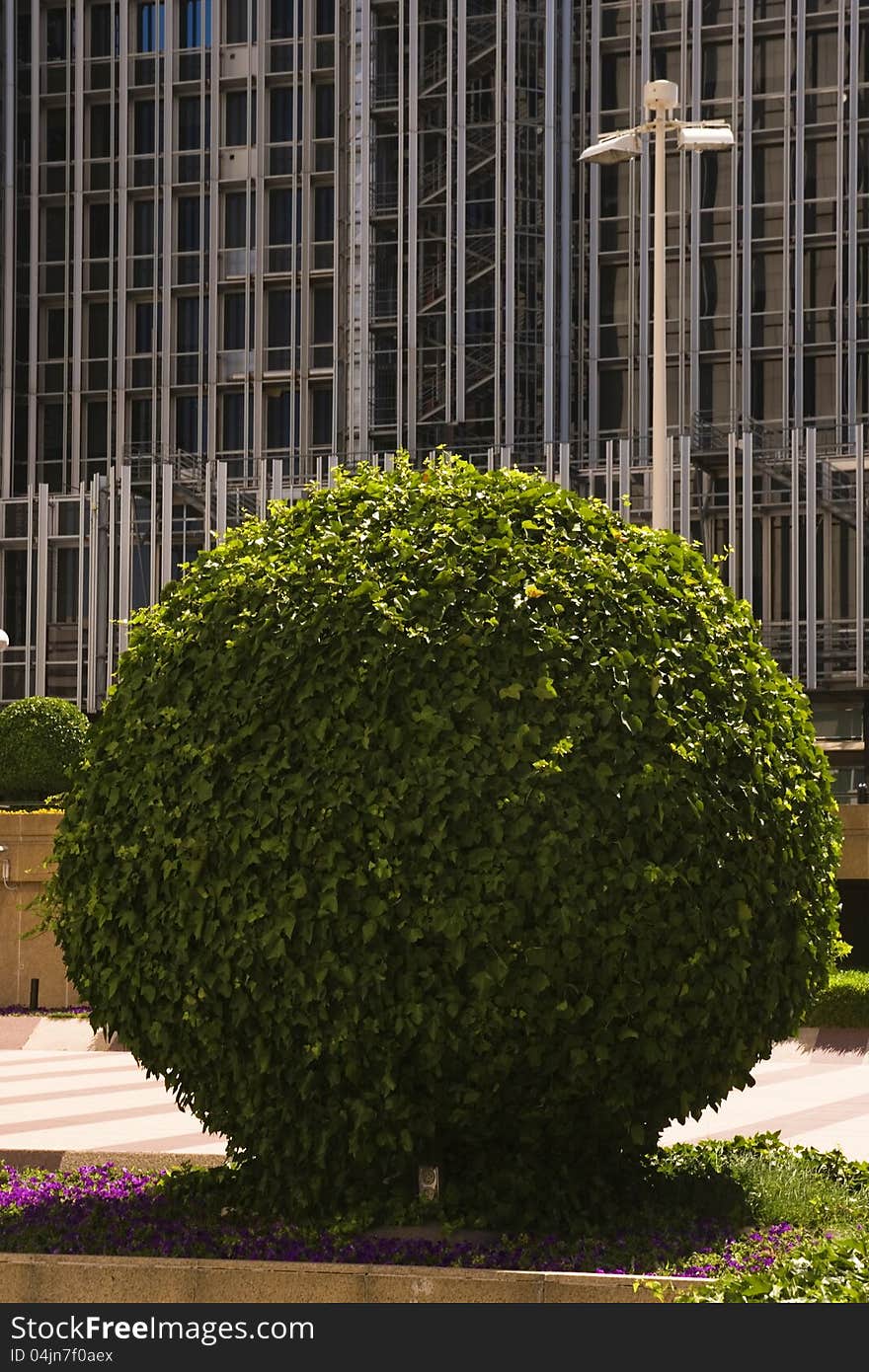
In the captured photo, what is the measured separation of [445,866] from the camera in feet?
21.5

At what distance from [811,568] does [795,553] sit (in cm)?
71

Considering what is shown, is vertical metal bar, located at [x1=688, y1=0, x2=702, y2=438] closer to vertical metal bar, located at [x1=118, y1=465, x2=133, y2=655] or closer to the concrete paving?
vertical metal bar, located at [x1=118, y1=465, x2=133, y2=655]

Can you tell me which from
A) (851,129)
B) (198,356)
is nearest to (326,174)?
(198,356)

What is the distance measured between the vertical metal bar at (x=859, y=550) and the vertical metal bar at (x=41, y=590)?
21.2m

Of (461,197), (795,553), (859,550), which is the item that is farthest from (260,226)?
(859,550)

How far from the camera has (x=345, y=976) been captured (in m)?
6.51

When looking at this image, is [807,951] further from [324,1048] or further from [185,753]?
[185,753]

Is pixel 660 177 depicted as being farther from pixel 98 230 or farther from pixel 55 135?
pixel 55 135

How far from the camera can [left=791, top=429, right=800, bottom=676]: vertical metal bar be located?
144 feet

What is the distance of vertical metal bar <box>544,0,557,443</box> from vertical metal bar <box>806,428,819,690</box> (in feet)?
24.1

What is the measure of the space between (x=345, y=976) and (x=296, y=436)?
157ft

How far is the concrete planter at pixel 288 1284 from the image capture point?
6.09 metres
